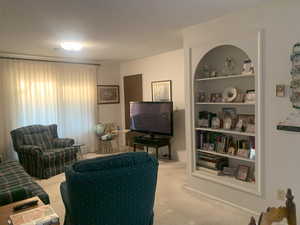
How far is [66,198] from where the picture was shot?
226 cm

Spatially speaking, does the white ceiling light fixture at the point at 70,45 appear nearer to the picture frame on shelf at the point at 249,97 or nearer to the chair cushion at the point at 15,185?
the chair cushion at the point at 15,185

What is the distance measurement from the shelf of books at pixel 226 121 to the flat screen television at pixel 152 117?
1279 mm

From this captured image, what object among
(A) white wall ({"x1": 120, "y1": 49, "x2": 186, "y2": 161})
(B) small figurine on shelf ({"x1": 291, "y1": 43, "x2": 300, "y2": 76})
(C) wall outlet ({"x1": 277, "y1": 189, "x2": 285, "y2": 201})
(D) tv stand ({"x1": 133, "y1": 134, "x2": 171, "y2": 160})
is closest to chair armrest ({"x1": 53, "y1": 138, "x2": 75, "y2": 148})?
(D) tv stand ({"x1": 133, "y1": 134, "x2": 171, "y2": 160})

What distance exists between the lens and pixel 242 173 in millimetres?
3084

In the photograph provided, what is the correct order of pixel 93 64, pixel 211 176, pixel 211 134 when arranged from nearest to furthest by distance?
pixel 211 176 → pixel 211 134 → pixel 93 64

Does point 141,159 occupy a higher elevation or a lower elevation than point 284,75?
lower

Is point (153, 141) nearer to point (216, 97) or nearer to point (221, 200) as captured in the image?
point (216, 97)

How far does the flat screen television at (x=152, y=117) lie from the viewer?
480cm

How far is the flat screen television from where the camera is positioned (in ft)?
15.7

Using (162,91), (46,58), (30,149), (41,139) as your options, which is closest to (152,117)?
(162,91)

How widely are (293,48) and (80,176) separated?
90.2 inches

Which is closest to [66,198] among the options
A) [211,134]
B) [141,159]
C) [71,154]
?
[141,159]

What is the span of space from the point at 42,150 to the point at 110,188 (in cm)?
282

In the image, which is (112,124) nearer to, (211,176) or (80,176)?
(211,176)
